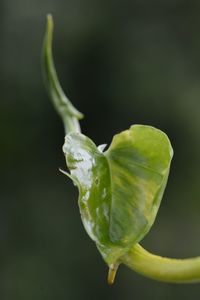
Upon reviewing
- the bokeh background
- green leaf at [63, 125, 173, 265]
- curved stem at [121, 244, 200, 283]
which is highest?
green leaf at [63, 125, 173, 265]

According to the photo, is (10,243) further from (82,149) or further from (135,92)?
(82,149)

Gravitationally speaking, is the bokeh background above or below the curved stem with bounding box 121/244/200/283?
below

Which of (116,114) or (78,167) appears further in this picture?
(116,114)

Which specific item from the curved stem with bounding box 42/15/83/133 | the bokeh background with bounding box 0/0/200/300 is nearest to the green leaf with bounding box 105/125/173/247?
the curved stem with bounding box 42/15/83/133

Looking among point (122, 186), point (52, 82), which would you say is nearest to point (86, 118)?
point (52, 82)

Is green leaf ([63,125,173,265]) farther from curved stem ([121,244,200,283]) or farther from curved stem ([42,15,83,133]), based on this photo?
curved stem ([42,15,83,133])

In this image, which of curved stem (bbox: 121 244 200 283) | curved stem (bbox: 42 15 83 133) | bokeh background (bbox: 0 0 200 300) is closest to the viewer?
curved stem (bbox: 121 244 200 283)

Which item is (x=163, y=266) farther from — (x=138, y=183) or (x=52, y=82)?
(x=52, y=82)

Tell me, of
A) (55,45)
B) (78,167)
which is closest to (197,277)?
(78,167)
